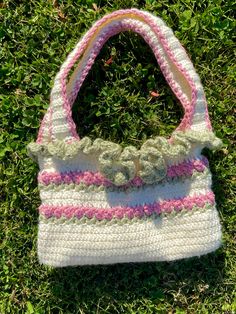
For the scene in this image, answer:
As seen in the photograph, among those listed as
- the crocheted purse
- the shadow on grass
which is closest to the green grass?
the shadow on grass

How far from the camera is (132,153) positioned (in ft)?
5.25

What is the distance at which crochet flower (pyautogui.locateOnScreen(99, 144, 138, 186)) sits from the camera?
1.59 meters

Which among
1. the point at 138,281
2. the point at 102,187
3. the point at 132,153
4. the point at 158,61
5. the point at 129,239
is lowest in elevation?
the point at 138,281

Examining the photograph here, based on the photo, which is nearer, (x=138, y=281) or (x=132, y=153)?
(x=132, y=153)

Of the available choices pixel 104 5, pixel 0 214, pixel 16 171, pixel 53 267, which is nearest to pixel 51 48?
pixel 104 5

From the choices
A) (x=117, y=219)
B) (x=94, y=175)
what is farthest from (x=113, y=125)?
(x=117, y=219)

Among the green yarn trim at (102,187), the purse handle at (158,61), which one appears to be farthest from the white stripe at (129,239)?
the purse handle at (158,61)

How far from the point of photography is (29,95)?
1.86 meters

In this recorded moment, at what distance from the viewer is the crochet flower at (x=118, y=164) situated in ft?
5.21

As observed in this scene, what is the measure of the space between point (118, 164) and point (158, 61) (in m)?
0.39

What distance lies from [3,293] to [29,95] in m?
0.69

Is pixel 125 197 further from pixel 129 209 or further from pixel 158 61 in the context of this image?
pixel 158 61

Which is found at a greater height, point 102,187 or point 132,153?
point 132,153

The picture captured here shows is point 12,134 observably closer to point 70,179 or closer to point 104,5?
point 70,179
